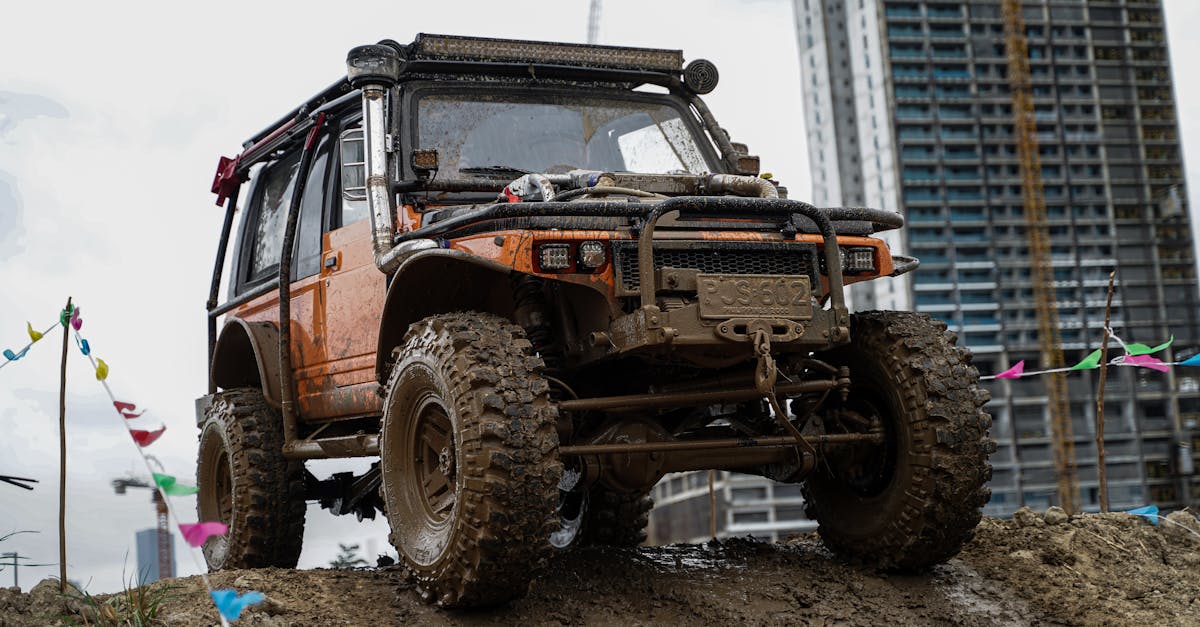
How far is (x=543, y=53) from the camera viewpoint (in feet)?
23.9

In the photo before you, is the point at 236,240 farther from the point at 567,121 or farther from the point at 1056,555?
the point at 1056,555

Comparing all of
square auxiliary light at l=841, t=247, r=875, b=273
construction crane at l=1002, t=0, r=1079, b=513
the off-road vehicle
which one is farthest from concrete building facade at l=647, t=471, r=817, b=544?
square auxiliary light at l=841, t=247, r=875, b=273

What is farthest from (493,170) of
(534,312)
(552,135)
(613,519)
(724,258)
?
(613,519)

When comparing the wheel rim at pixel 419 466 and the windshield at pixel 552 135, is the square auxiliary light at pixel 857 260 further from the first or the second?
the wheel rim at pixel 419 466

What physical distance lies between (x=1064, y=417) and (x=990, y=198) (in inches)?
496

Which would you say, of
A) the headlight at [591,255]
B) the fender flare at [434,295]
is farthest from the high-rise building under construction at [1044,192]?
the headlight at [591,255]

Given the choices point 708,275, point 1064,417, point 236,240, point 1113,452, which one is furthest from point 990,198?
point 708,275

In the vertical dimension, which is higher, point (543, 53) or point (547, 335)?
point (543, 53)

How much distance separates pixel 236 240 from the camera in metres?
9.15

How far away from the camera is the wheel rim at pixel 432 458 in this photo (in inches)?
219

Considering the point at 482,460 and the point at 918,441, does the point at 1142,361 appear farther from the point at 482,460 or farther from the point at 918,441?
the point at 482,460

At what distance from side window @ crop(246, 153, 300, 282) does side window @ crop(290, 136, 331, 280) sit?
40cm

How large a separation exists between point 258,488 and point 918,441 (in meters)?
3.88

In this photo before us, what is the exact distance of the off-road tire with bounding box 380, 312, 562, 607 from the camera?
5078 mm
